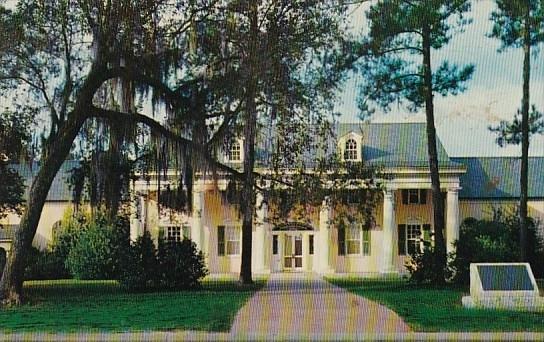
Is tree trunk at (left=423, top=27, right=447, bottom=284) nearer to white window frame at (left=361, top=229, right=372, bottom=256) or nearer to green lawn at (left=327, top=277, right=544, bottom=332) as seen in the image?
green lawn at (left=327, top=277, right=544, bottom=332)

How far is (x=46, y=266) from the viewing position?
2286cm

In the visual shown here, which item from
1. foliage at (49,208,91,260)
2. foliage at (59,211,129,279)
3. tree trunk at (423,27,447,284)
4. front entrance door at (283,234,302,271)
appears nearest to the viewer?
tree trunk at (423,27,447,284)

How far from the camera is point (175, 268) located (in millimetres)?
19766

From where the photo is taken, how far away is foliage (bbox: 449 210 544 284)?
66.6ft

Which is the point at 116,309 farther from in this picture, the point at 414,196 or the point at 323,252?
the point at 414,196

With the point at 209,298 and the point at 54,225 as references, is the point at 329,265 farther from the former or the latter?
the point at 209,298

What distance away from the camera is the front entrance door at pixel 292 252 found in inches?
1131

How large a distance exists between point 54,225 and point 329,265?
9269mm

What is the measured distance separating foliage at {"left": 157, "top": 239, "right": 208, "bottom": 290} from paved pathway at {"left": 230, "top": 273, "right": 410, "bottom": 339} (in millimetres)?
1794

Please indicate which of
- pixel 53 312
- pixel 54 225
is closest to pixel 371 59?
pixel 53 312

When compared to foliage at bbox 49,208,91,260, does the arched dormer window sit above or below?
above

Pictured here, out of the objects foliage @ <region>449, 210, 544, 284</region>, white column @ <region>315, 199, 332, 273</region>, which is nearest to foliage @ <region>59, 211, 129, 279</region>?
foliage @ <region>449, 210, 544, 284</region>

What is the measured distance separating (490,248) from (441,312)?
7.64 metres

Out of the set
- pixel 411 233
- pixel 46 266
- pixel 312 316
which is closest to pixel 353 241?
pixel 411 233
